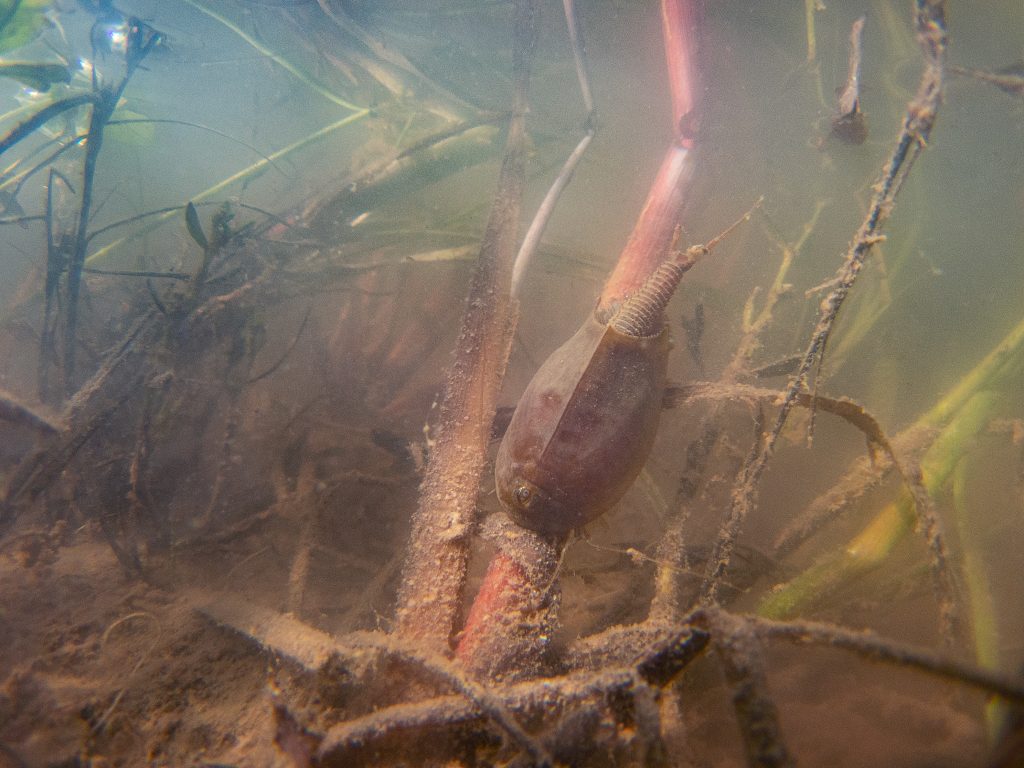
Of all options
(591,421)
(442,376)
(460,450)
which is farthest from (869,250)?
(442,376)

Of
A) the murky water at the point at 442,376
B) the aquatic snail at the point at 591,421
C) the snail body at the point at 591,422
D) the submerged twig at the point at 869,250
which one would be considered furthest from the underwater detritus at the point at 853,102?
the snail body at the point at 591,422

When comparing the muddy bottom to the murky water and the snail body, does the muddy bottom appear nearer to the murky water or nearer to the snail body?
the murky water

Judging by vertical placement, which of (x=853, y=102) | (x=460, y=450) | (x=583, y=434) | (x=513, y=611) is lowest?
(x=513, y=611)

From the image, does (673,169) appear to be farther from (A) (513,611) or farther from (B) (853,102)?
(A) (513,611)

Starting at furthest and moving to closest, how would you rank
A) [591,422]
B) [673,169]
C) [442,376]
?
[442,376] < [673,169] < [591,422]

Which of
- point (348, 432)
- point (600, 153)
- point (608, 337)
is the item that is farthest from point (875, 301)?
point (348, 432)

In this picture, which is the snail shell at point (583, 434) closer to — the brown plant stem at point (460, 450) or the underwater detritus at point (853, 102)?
the brown plant stem at point (460, 450)
